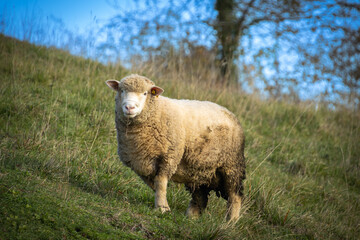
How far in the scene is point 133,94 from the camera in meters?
3.55

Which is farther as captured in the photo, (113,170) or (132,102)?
(113,170)

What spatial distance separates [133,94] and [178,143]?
2.47 ft

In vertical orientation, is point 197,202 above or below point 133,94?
below

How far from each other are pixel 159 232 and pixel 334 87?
414 inches

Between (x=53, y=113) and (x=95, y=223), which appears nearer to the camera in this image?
(x=95, y=223)

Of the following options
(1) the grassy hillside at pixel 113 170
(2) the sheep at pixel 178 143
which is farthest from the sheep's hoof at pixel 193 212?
(1) the grassy hillside at pixel 113 170

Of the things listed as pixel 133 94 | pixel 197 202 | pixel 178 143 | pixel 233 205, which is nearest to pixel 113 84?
pixel 133 94

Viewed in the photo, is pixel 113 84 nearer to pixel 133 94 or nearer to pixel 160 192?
pixel 133 94

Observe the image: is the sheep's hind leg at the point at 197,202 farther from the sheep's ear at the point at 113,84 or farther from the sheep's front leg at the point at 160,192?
the sheep's ear at the point at 113,84

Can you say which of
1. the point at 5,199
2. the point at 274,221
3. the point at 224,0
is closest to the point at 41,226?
the point at 5,199

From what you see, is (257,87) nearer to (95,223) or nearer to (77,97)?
(77,97)

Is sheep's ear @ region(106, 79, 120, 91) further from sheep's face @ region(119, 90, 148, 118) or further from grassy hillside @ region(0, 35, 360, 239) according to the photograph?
grassy hillside @ region(0, 35, 360, 239)

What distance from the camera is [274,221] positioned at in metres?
4.88

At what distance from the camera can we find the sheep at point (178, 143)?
12.1 ft
